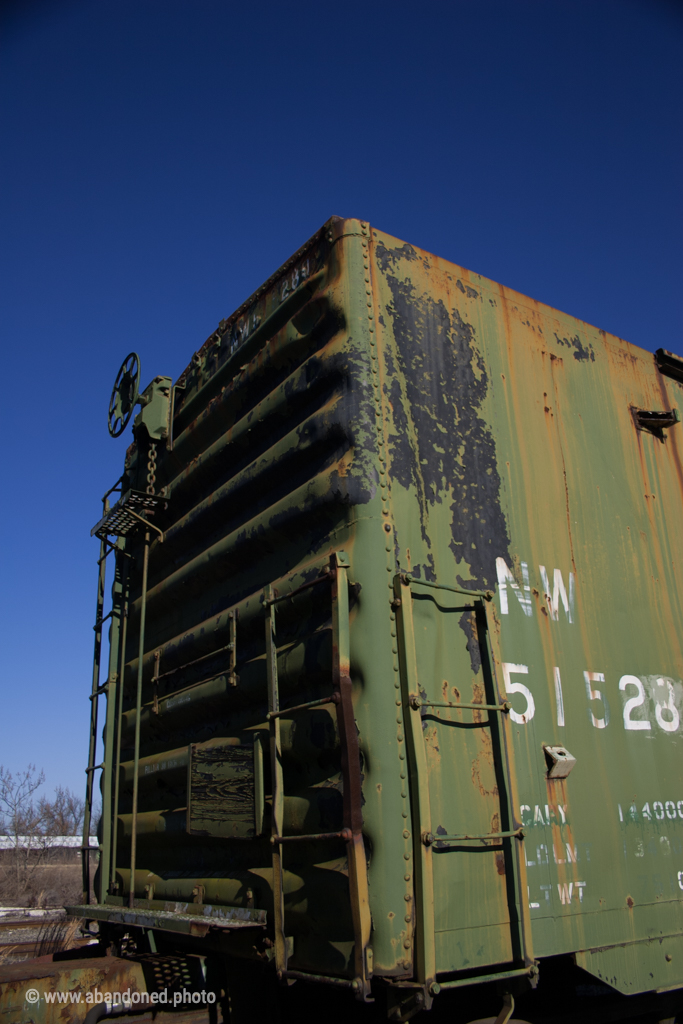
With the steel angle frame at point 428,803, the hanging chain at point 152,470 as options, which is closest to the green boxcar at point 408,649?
the steel angle frame at point 428,803

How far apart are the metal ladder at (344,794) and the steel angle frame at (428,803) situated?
22 centimetres

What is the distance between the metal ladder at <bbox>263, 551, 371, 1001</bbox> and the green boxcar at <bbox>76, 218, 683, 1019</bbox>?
13 millimetres

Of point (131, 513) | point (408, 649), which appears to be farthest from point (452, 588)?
point (131, 513)

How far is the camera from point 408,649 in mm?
3123

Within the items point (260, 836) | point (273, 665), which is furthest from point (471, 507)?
point (260, 836)

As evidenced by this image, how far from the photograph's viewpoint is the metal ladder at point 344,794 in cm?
276

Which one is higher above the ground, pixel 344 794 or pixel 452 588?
pixel 452 588

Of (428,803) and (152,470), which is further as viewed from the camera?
(152,470)

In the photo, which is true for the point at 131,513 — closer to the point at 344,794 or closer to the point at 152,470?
the point at 152,470

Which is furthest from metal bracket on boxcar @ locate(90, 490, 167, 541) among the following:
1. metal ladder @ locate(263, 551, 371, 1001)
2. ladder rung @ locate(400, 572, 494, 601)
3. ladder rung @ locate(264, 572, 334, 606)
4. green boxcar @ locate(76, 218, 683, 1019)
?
ladder rung @ locate(400, 572, 494, 601)

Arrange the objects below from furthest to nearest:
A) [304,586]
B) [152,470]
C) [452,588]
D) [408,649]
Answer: [152,470]
[452,588]
[304,586]
[408,649]

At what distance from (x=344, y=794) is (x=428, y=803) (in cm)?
34

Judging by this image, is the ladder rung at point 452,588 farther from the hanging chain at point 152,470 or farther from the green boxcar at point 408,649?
the hanging chain at point 152,470

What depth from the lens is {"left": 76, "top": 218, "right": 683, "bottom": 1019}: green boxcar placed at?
3.05m
